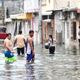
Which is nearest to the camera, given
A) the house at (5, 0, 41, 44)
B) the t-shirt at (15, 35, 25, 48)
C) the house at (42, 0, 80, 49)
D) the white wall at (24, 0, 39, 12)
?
the t-shirt at (15, 35, 25, 48)

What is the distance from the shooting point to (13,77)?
→ 59.0 ft

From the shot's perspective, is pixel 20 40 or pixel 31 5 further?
pixel 31 5

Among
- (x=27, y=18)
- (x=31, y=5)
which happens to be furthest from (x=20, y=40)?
(x=27, y=18)

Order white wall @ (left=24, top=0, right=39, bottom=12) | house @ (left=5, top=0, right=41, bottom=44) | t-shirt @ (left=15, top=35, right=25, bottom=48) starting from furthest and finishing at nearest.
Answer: house @ (left=5, top=0, right=41, bottom=44), white wall @ (left=24, top=0, right=39, bottom=12), t-shirt @ (left=15, top=35, right=25, bottom=48)

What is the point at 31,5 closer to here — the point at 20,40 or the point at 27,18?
the point at 27,18

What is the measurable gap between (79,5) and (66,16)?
21.6 ft

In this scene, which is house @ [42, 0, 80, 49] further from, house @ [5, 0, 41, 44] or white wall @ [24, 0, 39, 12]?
white wall @ [24, 0, 39, 12]

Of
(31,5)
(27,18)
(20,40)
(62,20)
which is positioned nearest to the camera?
(20,40)

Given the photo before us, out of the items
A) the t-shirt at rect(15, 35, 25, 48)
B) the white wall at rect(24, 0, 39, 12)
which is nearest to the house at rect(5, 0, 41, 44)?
the white wall at rect(24, 0, 39, 12)

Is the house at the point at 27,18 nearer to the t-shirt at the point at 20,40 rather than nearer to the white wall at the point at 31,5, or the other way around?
the white wall at the point at 31,5

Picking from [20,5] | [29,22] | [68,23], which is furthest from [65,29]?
[20,5]

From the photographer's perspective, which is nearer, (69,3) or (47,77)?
(47,77)

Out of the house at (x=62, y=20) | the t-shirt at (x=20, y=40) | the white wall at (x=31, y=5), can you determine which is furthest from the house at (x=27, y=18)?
the t-shirt at (x=20, y=40)

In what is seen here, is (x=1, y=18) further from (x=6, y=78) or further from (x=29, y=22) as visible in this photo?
(x=6, y=78)
